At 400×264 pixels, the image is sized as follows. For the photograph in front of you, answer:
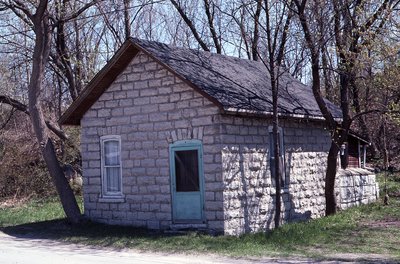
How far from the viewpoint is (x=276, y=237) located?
14461 mm

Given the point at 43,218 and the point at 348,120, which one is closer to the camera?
the point at 348,120

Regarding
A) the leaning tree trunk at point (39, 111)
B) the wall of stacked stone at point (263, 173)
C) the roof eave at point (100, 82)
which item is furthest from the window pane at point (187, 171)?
the leaning tree trunk at point (39, 111)

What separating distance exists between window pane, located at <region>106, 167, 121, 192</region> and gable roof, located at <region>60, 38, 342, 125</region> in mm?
1959

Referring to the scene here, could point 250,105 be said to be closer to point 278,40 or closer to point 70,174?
point 278,40

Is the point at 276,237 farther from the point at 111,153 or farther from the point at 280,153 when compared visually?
the point at 111,153

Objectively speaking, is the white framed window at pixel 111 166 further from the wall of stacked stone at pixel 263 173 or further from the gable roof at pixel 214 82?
the wall of stacked stone at pixel 263 173

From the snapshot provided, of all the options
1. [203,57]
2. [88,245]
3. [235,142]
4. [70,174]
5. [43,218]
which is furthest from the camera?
[70,174]

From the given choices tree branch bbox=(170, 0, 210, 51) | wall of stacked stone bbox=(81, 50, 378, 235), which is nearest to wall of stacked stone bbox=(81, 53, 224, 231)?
wall of stacked stone bbox=(81, 50, 378, 235)

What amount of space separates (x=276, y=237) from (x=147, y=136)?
173 inches

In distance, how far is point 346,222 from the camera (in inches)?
668

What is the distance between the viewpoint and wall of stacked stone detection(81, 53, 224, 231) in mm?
15062

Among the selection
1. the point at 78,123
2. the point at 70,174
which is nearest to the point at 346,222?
the point at 78,123

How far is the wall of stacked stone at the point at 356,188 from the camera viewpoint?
20125mm

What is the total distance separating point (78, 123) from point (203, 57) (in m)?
4.24
